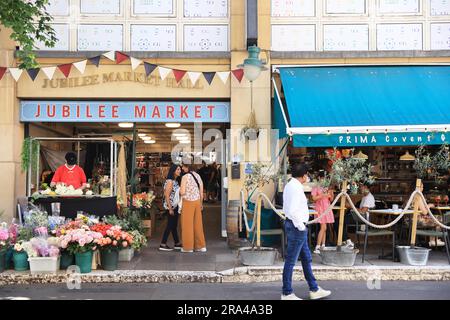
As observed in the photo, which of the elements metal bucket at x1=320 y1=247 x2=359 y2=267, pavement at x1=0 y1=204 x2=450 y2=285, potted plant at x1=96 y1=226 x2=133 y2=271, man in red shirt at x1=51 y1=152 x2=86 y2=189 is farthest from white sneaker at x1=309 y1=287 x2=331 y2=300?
man in red shirt at x1=51 y1=152 x2=86 y2=189

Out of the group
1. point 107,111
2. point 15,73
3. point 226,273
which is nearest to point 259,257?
point 226,273

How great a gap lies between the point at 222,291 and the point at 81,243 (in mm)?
2342

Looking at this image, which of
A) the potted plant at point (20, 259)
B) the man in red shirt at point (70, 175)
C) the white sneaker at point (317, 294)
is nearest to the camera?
the white sneaker at point (317, 294)

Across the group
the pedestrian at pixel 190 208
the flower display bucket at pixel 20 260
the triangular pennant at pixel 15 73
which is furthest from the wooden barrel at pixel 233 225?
the triangular pennant at pixel 15 73

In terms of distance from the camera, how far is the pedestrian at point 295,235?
670 cm

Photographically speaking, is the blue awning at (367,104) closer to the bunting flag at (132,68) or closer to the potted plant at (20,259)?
the bunting flag at (132,68)

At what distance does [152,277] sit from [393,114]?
543 centimetres

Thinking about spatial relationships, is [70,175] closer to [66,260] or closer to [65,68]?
[65,68]

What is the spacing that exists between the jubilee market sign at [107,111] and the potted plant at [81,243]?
3.58 metres

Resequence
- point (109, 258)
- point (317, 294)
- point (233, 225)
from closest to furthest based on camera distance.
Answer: point (317, 294) < point (109, 258) < point (233, 225)

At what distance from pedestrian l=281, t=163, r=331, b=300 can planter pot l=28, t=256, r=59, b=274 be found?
3770 mm

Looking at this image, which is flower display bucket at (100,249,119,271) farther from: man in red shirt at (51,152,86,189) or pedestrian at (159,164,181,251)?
man in red shirt at (51,152,86,189)

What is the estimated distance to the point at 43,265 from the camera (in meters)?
8.25

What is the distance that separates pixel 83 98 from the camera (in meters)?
11.3
